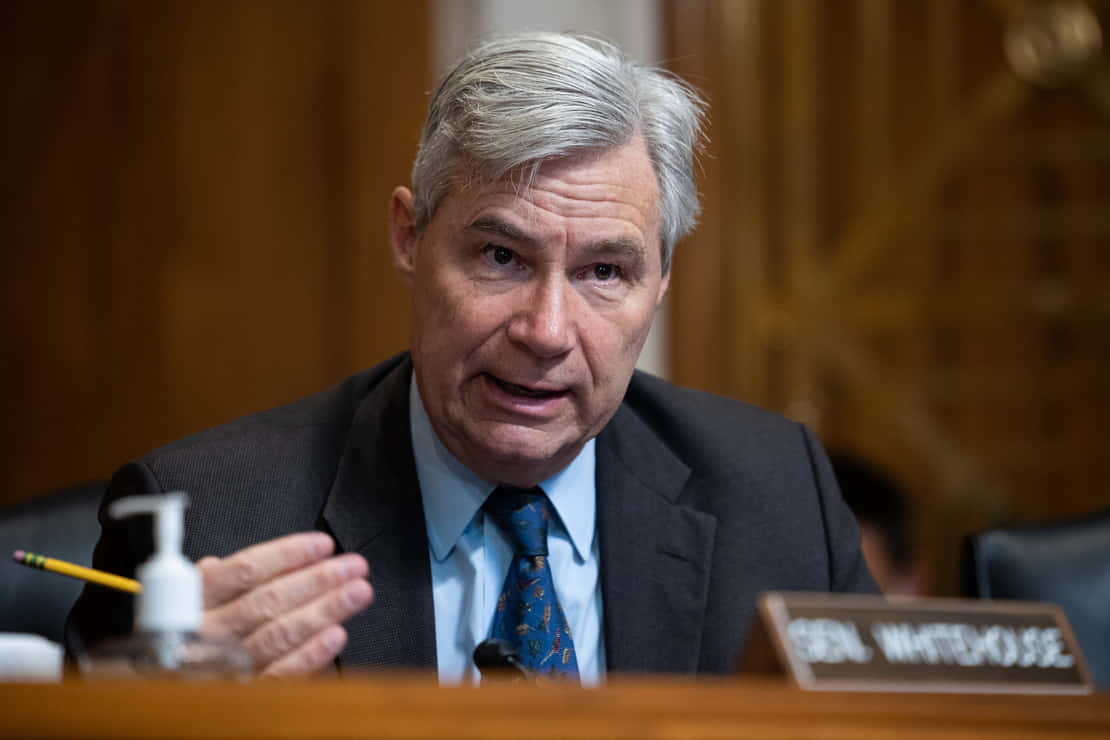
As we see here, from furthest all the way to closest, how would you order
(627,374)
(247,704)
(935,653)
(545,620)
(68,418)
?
1. (68,418)
2. (627,374)
3. (545,620)
4. (935,653)
5. (247,704)

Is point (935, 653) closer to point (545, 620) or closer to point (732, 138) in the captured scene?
point (545, 620)

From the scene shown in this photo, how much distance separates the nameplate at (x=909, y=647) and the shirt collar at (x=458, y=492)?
2.22ft

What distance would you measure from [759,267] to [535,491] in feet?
7.26

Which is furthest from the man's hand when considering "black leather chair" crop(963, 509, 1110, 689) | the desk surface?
"black leather chair" crop(963, 509, 1110, 689)

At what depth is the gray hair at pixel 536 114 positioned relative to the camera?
1.49 metres

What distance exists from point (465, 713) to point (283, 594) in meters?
0.32

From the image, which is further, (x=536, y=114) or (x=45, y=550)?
(x=45, y=550)

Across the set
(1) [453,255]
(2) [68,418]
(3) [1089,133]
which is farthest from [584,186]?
(3) [1089,133]

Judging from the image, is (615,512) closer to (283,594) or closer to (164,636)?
(283,594)

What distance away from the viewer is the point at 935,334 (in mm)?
3777

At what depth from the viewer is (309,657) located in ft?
3.33

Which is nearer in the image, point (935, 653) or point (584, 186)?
point (935, 653)

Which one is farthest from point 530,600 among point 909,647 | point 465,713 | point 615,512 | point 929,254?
point 929,254

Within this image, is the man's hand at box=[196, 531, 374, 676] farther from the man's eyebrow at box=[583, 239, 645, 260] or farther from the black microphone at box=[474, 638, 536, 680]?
the man's eyebrow at box=[583, 239, 645, 260]
